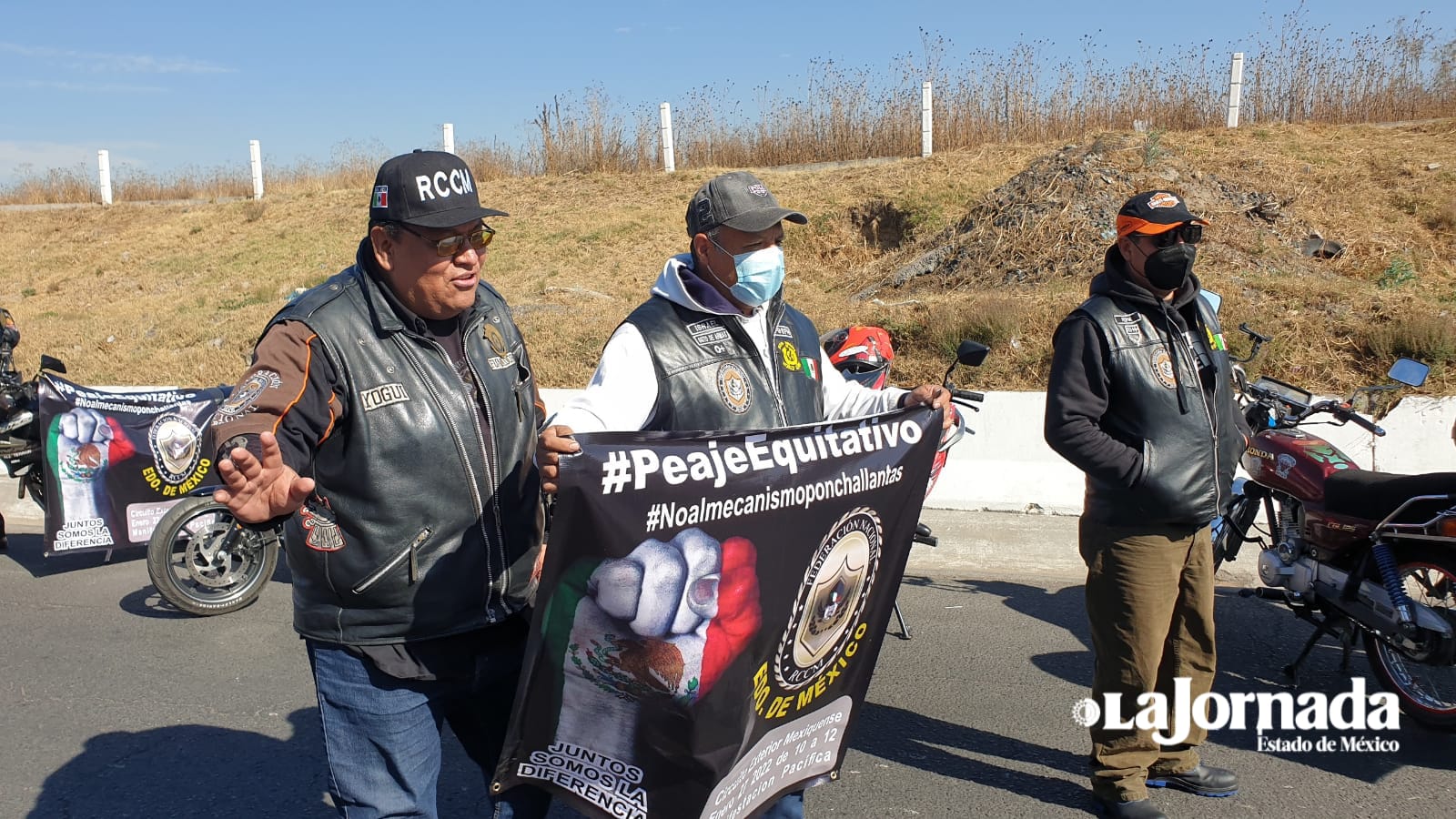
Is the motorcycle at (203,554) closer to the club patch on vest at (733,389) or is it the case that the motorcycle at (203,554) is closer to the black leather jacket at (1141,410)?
the club patch on vest at (733,389)

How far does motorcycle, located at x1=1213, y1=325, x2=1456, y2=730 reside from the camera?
414 centimetres

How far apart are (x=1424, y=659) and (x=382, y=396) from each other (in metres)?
3.94

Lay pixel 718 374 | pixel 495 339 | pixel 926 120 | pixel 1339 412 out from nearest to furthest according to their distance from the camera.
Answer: pixel 495 339 → pixel 718 374 → pixel 1339 412 → pixel 926 120

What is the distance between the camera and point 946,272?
42.2 ft

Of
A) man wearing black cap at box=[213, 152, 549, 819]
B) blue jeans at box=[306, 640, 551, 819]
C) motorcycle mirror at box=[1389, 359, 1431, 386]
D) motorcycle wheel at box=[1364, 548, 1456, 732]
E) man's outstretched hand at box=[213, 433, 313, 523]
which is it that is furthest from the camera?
motorcycle mirror at box=[1389, 359, 1431, 386]

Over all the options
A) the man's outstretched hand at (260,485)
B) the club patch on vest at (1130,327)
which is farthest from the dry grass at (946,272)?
the man's outstretched hand at (260,485)

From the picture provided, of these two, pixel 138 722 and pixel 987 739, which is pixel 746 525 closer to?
pixel 987 739

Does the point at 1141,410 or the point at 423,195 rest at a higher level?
the point at 423,195

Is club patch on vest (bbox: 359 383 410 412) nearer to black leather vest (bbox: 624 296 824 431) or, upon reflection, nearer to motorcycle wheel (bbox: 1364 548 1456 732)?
black leather vest (bbox: 624 296 824 431)

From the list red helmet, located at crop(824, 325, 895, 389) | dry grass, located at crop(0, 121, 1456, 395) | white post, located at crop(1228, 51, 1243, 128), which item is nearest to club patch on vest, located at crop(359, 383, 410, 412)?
red helmet, located at crop(824, 325, 895, 389)

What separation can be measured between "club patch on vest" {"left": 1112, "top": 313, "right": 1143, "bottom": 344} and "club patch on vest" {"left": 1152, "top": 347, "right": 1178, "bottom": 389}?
79 millimetres

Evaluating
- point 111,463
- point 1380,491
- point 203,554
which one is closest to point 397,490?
point 1380,491

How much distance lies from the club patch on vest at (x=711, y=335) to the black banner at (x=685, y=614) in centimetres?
38

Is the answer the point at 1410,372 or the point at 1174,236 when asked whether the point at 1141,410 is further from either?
the point at 1410,372
